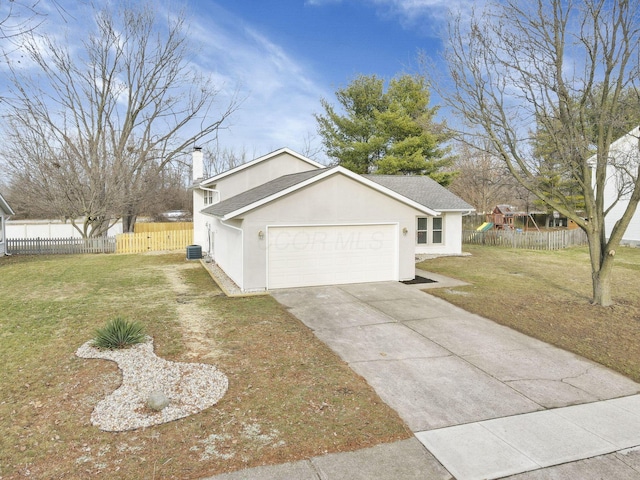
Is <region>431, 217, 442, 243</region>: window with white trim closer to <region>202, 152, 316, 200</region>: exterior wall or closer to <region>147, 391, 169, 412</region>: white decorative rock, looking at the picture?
<region>202, 152, 316, 200</region>: exterior wall

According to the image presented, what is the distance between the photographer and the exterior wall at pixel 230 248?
12570mm

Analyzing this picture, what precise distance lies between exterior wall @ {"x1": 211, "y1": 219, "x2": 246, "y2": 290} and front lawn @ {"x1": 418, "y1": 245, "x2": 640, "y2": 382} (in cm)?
599

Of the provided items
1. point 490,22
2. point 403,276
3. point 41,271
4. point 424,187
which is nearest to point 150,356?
point 403,276

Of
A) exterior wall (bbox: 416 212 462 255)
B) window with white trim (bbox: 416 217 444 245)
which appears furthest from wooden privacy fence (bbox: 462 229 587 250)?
window with white trim (bbox: 416 217 444 245)

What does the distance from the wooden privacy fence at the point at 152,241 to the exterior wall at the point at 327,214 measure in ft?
46.3

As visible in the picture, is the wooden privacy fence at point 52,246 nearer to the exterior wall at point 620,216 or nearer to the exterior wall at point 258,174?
the exterior wall at point 258,174

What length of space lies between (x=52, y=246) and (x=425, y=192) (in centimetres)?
2047

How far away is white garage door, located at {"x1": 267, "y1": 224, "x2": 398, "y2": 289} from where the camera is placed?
1260 centimetres

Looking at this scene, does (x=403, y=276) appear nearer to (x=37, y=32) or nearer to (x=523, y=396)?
(x=523, y=396)

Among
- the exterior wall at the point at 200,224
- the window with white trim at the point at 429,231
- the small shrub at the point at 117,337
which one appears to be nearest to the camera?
the small shrub at the point at 117,337

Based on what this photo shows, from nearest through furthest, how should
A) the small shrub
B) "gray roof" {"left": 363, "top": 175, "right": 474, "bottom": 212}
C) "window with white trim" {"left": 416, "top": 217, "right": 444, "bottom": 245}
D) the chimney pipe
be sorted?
the small shrub
"gray roof" {"left": 363, "top": 175, "right": 474, "bottom": 212}
"window with white trim" {"left": 416, "top": 217, "right": 444, "bottom": 245}
the chimney pipe

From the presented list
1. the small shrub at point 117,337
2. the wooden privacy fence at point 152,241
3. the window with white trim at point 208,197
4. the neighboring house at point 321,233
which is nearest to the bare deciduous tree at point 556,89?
the neighboring house at point 321,233

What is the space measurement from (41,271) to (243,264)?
9.92 meters

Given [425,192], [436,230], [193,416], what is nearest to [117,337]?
[193,416]
